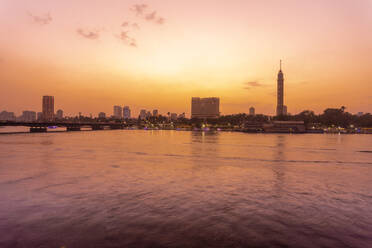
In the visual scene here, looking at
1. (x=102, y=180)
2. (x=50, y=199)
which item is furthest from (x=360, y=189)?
(x=50, y=199)

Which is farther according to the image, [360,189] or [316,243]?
[360,189]

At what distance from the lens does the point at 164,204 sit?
16.4 meters

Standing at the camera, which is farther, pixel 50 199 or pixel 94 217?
pixel 50 199

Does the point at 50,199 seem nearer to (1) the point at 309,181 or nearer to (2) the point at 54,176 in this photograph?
(2) the point at 54,176

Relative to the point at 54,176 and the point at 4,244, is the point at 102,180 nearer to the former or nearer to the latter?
the point at 54,176

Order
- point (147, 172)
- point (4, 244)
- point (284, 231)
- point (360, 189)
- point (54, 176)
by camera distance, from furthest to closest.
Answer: point (147, 172) → point (54, 176) → point (360, 189) → point (284, 231) → point (4, 244)

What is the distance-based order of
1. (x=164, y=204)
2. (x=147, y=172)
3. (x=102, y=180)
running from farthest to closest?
(x=147, y=172) → (x=102, y=180) → (x=164, y=204)

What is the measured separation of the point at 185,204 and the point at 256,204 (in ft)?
15.7

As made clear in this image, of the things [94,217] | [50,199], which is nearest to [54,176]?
[50,199]

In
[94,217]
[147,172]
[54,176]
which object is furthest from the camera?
[147,172]

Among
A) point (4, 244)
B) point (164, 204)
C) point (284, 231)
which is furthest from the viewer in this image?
point (164, 204)

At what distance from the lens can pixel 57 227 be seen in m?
12.2

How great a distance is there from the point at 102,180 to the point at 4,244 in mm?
13202

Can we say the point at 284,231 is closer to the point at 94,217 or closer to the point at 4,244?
the point at 94,217
